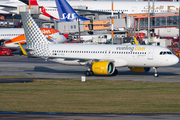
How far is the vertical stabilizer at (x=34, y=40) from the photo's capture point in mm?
43000

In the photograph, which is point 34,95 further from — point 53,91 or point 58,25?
point 58,25

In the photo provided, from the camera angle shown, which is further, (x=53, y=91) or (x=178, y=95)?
(x=53, y=91)

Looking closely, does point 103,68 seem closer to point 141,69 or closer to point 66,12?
point 141,69

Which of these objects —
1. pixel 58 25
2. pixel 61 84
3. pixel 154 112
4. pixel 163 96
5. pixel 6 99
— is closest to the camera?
pixel 154 112

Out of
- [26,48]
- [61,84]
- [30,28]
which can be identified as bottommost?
[61,84]

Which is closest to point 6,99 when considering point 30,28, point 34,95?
point 34,95

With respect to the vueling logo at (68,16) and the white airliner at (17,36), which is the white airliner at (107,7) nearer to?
the vueling logo at (68,16)

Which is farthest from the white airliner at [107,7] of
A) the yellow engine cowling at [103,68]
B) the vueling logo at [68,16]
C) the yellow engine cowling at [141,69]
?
the yellow engine cowling at [103,68]

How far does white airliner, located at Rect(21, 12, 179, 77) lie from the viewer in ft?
127

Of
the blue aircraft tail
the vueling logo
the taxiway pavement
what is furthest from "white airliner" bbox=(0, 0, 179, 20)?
the taxiway pavement

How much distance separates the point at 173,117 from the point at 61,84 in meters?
17.1

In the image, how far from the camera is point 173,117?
728 inches

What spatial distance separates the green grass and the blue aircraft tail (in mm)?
69193

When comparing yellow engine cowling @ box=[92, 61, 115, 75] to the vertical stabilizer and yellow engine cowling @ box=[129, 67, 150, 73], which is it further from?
the vertical stabilizer
